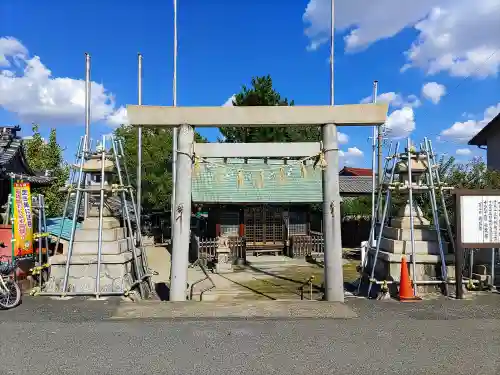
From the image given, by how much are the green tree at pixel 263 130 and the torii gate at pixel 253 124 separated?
17213 mm

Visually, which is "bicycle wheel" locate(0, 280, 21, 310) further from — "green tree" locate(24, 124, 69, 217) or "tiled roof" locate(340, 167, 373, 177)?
"tiled roof" locate(340, 167, 373, 177)

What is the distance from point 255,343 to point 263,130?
71.3ft

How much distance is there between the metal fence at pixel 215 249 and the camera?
20.0 meters

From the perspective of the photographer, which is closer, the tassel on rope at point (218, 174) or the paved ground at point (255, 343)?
the paved ground at point (255, 343)

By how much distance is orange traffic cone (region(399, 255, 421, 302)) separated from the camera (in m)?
8.95

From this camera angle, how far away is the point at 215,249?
2036 centimetres

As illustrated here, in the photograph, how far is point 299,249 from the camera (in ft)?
73.4

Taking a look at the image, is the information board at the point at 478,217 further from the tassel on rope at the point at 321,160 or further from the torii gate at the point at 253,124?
the tassel on rope at the point at 321,160

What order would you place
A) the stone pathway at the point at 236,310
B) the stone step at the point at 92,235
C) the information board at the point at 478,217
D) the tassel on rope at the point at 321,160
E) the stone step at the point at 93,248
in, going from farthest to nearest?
the stone step at the point at 92,235
the stone step at the point at 93,248
the tassel on rope at the point at 321,160
the information board at the point at 478,217
the stone pathway at the point at 236,310

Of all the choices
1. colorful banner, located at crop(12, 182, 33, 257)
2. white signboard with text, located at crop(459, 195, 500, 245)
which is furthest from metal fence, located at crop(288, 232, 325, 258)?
colorful banner, located at crop(12, 182, 33, 257)

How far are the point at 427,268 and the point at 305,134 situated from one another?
1914cm

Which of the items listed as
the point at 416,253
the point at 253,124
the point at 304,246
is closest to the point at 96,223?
the point at 253,124

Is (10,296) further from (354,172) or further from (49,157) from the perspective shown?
(354,172)

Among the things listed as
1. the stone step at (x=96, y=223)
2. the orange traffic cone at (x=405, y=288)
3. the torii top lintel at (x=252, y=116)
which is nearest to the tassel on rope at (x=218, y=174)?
the torii top lintel at (x=252, y=116)
